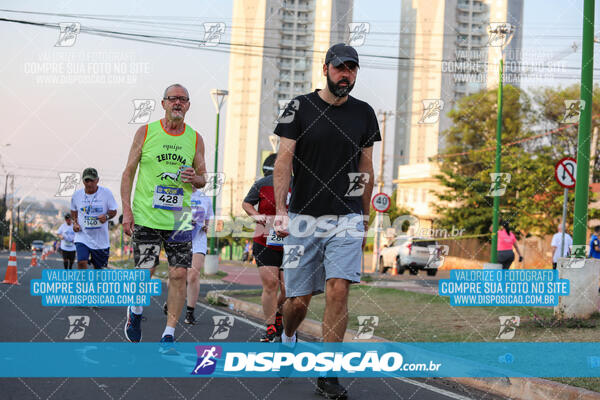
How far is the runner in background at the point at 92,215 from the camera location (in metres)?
9.83

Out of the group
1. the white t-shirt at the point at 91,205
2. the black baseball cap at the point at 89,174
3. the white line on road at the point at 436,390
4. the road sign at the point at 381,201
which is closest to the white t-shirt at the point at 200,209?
the white t-shirt at the point at 91,205

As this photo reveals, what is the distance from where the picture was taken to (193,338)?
25.7 feet

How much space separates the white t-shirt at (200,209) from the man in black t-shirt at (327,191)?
4.34 m

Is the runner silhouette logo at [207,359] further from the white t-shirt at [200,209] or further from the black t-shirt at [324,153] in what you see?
the white t-shirt at [200,209]

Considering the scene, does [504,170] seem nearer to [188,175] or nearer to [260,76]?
[188,175]

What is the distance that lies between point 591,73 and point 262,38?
310ft

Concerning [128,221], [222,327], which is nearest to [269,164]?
[128,221]

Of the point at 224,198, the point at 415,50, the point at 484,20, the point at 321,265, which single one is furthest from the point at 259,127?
the point at 321,265

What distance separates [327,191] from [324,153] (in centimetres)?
24

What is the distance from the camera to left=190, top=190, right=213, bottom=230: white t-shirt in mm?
9205

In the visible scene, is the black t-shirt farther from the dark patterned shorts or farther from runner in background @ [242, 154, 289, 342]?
runner in background @ [242, 154, 289, 342]

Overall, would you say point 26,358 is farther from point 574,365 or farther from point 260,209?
point 574,365

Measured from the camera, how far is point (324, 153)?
4.89m

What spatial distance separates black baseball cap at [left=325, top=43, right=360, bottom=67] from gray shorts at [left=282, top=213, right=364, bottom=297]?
97 centimetres
